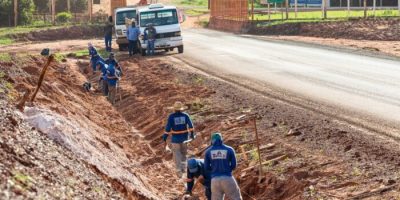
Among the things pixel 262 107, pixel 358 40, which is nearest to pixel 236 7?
pixel 358 40

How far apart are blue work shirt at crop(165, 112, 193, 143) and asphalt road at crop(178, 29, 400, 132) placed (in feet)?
16.7

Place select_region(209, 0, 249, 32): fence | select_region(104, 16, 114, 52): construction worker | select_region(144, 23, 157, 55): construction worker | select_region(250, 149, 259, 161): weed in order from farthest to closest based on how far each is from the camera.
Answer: select_region(209, 0, 249, 32): fence < select_region(104, 16, 114, 52): construction worker < select_region(144, 23, 157, 55): construction worker < select_region(250, 149, 259, 161): weed

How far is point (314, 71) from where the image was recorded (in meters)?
29.1

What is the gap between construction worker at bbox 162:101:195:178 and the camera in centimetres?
1628

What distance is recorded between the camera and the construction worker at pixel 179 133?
16.3 metres

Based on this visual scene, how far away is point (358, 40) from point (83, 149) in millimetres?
30401

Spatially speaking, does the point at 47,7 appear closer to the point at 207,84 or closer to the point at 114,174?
the point at 207,84

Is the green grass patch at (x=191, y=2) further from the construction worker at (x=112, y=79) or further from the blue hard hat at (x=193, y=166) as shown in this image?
the blue hard hat at (x=193, y=166)

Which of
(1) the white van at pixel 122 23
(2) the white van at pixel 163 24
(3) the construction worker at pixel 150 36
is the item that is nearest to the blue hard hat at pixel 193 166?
(3) the construction worker at pixel 150 36

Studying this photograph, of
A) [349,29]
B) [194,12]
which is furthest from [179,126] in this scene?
[194,12]

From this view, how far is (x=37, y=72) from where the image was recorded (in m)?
27.2

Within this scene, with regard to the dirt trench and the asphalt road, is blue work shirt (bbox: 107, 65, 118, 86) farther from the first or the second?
the asphalt road

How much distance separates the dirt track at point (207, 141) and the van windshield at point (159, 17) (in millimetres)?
9174

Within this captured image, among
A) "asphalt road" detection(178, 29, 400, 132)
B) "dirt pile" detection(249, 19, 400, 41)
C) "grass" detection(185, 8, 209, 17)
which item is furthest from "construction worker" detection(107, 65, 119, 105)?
"grass" detection(185, 8, 209, 17)
